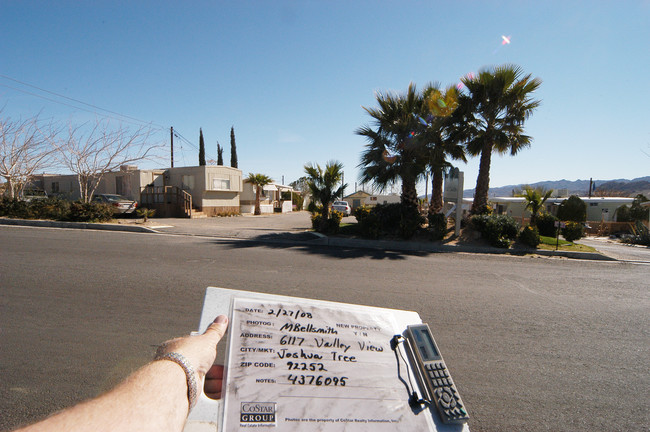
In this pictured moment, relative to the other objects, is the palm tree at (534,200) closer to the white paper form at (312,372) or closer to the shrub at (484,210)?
the shrub at (484,210)

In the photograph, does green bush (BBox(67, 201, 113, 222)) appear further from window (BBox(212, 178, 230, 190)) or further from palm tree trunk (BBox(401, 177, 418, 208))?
A: palm tree trunk (BBox(401, 177, 418, 208))

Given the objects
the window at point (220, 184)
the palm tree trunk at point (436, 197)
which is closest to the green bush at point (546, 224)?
the palm tree trunk at point (436, 197)

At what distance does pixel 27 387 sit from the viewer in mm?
2771

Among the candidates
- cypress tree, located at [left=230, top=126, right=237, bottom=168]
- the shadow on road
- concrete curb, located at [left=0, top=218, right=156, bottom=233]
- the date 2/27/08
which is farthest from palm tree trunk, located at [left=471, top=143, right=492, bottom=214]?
cypress tree, located at [left=230, top=126, right=237, bottom=168]

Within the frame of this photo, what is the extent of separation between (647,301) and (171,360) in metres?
7.91

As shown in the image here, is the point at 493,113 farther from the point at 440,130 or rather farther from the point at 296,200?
the point at 296,200

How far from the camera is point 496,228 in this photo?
12234mm

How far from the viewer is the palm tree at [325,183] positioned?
48.1 feet

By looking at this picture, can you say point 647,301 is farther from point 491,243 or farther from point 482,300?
point 491,243

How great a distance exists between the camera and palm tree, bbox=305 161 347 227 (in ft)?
48.1

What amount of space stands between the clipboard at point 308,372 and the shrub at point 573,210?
27.8m

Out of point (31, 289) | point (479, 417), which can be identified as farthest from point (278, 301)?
point (31, 289)

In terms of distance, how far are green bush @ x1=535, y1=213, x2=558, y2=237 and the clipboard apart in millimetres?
15244

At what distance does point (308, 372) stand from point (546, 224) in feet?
51.8
